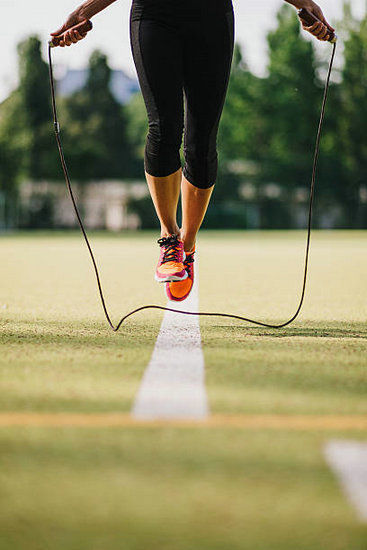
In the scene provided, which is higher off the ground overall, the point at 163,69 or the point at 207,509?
the point at 163,69

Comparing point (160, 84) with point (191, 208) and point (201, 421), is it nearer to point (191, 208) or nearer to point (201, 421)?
point (191, 208)

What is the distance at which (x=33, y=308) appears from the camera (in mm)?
4969

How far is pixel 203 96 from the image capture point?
4.36 meters

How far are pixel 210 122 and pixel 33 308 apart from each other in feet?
5.14

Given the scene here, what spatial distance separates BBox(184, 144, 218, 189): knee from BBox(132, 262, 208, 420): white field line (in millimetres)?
1110

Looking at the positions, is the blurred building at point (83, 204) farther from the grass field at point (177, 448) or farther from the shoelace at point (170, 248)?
the grass field at point (177, 448)

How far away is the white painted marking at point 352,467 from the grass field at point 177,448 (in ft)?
0.08

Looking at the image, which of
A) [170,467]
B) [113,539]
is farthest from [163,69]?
[113,539]

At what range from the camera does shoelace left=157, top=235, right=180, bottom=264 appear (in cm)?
432

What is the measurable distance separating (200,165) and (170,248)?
56cm

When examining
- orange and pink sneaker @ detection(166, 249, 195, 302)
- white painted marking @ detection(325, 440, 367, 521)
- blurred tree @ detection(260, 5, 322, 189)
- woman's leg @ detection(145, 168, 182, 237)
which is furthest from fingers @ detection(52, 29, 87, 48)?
blurred tree @ detection(260, 5, 322, 189)

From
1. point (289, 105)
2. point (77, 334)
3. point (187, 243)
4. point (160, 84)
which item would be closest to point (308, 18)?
point (160, 84)

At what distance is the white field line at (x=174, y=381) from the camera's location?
2.19m

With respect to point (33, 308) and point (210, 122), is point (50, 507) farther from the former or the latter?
point (33, 308)
